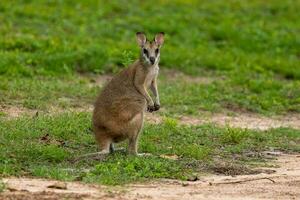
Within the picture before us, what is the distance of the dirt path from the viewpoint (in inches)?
328

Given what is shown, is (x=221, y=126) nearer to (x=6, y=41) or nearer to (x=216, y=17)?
(x=6, y=41)

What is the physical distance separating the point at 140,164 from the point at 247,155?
2100mm

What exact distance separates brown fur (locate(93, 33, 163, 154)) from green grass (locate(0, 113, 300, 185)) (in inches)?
→ 10.0

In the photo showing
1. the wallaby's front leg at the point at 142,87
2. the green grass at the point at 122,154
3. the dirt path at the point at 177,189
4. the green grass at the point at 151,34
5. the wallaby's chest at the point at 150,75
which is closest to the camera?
the dirt path at the point at 177,189

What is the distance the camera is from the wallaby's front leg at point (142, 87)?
11.0 meters

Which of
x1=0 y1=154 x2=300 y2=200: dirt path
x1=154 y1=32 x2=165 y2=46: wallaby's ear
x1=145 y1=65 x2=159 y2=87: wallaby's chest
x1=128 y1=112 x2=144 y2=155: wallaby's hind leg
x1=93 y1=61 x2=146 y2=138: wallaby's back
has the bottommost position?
x1=0 y1=154 x2=300 y2=200: dirt path

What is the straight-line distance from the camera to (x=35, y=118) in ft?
39.9

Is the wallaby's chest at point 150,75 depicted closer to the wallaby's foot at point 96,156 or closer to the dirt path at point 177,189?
the wallaby's foot at point 96,156

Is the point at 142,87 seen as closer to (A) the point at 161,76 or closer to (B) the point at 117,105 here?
(B) the point at 117,105

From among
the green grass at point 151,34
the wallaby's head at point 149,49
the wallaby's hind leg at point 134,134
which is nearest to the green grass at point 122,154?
the wallaby's hind leg at point 134,134

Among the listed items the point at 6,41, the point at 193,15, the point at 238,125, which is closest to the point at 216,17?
the point at 193,15

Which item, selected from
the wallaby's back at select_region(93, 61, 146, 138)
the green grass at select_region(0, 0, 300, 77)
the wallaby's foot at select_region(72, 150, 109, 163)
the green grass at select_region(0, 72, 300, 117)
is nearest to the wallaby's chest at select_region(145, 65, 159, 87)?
the wallaby's back at select_region(93, 61, 146, 138)

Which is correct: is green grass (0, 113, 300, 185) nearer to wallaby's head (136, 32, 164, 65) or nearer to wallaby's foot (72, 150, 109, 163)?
wallaby's foot (72, 150, 109, 163)

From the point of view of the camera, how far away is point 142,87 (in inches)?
438
